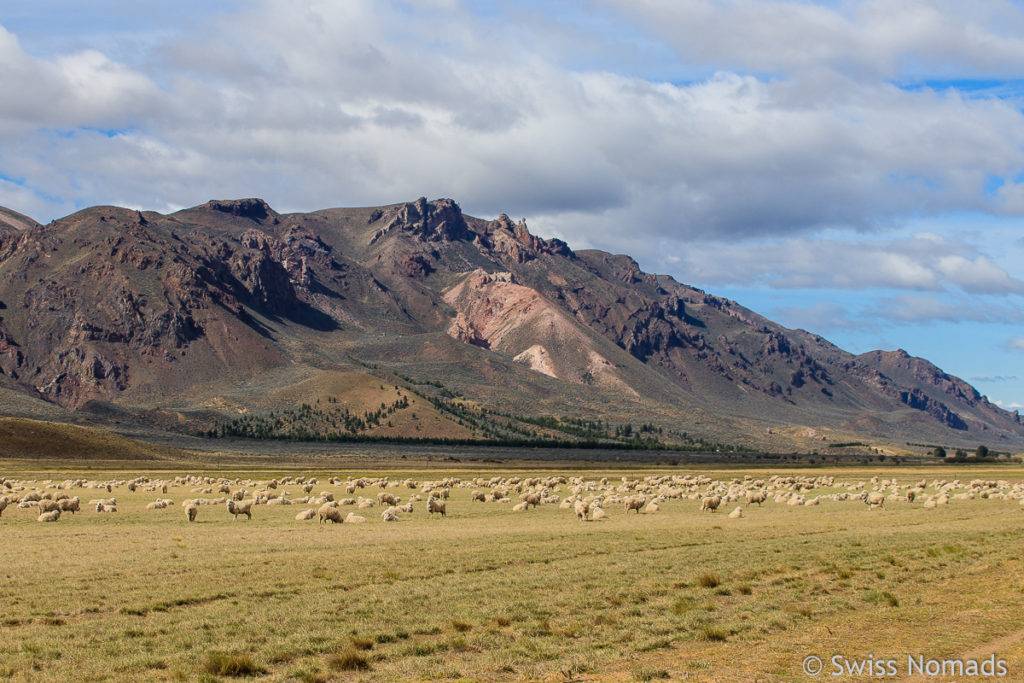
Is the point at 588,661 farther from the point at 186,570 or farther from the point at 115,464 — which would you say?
the point at 115,464

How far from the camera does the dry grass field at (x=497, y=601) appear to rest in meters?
13.7

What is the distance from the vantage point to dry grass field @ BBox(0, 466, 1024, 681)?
13703 mm

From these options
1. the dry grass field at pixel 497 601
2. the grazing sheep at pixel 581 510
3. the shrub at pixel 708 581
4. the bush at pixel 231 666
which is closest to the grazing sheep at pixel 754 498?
the grazing sheep at pixel 581 510

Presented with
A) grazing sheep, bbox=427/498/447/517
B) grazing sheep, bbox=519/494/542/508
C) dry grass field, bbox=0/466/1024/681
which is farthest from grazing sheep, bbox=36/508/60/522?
grazing sheep, bbox=519/494/542/508

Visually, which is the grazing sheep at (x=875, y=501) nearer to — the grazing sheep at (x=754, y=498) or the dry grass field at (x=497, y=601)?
the grazing sheep at (x=754, y=498)

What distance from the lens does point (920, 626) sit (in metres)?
15.8

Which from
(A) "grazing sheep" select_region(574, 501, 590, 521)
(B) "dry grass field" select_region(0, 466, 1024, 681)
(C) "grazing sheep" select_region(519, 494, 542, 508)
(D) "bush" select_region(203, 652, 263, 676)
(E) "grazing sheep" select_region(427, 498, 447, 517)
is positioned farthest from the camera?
(C) "grazing sheep" select_region(519, 494, 542, 508)

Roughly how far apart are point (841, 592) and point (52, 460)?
105 metres

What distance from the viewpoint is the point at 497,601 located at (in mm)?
18094

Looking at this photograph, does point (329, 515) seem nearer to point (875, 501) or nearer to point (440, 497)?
point (440, 497)

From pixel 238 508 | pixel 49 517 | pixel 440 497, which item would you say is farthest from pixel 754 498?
pixel 49 517

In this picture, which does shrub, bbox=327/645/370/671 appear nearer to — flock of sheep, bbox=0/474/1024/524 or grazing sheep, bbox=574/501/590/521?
flock of sheep, bbox=0/474/1024/524

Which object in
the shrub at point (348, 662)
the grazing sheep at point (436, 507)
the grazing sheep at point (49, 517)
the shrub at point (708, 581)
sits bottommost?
the grazing sheep at point (49, 517)

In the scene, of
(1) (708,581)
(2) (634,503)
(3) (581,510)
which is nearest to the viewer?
(1) (708,581)
